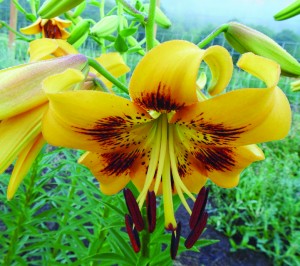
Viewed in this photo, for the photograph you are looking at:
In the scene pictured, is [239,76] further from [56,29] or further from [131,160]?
[131,160]

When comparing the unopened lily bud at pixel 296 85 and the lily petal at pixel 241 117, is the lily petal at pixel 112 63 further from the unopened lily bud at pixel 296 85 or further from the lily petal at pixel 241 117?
the unopened lily bud at pixel 296 85

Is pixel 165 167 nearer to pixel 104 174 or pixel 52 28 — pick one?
pixel 104 174

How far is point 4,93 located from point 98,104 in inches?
3.9

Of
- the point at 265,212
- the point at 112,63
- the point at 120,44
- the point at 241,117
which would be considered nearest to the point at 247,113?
the point at 241,117

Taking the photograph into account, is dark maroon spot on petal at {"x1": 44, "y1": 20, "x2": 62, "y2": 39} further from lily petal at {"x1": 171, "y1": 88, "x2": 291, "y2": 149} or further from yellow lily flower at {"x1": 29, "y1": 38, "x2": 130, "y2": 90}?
lily petal at {"x1": 171, "y1": 88, "x2": 291, "y2": 149}

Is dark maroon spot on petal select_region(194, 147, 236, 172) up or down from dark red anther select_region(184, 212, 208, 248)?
up

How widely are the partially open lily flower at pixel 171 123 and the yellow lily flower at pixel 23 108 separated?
30 mm

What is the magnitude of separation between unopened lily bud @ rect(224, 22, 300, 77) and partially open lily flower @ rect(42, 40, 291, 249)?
0.09 m

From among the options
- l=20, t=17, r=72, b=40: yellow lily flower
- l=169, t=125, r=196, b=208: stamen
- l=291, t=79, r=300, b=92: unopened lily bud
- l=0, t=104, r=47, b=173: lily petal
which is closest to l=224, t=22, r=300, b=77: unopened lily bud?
l=291, t=79, r=300, b=92: unopened lily bud

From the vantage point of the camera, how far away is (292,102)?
390 centimetres

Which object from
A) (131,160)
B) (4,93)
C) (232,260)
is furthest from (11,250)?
(232,260)

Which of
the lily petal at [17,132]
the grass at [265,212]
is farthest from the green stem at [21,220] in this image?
the grass at [265,212]

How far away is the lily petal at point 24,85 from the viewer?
1.56 ft

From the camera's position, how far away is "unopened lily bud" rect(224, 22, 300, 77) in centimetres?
57
